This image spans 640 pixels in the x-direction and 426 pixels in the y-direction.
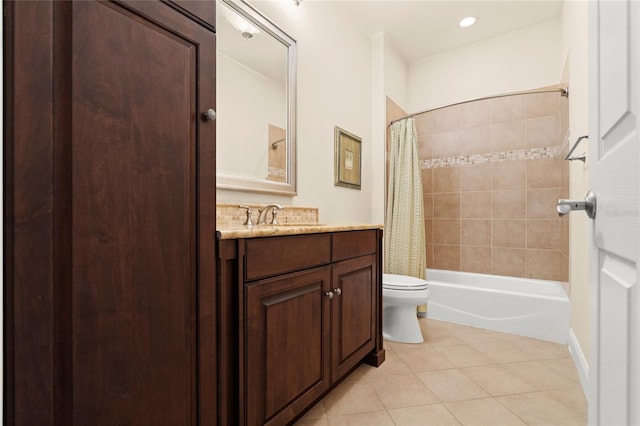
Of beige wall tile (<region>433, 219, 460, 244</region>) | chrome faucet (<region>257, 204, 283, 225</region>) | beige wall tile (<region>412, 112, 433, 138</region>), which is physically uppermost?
beige wall tile (<region>412, 112, 433, 138</region>)

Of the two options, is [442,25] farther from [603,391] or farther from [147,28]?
[603,391]

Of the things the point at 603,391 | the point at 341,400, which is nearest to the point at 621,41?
the point at 603,391

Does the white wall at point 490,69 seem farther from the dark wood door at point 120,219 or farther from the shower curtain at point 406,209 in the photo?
the dark wood door at point 120,219

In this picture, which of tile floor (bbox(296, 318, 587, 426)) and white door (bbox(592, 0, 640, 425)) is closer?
white door (bbox(592, 0, 640, 425))

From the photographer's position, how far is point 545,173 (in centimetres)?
283

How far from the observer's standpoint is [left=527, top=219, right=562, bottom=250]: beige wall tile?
2.76m

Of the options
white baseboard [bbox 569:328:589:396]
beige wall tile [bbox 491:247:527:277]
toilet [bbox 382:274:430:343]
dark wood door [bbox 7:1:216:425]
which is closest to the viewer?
dark wood door [bbox 7:1:216:425]

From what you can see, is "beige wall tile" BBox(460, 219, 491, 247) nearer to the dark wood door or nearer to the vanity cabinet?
the vanity cabinet

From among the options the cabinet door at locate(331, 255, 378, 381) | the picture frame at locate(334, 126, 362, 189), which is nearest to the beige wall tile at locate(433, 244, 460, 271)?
the picture frame at locate(334, 126, 362, 189)

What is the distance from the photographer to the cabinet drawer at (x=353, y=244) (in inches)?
57.4

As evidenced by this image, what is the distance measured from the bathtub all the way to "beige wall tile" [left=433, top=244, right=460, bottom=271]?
312 mm

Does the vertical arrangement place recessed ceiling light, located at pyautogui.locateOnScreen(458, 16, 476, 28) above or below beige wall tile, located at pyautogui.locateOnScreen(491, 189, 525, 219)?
above

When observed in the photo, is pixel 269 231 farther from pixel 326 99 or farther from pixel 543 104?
pixel 543 104

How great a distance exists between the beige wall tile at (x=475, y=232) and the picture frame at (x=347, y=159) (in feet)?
4.41
